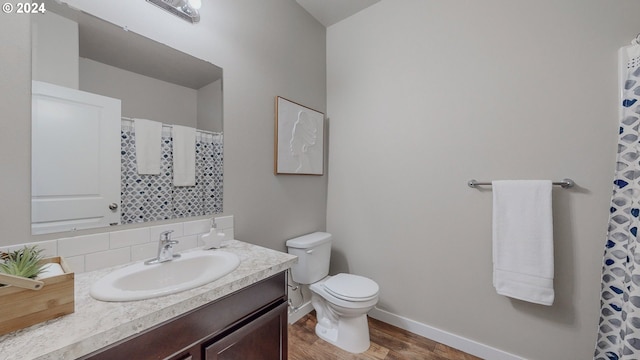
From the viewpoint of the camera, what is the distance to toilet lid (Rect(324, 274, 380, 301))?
157cm

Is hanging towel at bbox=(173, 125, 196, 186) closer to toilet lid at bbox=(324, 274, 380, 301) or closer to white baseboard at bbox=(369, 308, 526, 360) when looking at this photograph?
toilet lid at bbox=(324, 274, 380, 301)

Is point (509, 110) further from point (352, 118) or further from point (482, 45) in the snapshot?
point (352, 118)

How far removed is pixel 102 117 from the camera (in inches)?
40.2

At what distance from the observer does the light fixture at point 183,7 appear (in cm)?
117

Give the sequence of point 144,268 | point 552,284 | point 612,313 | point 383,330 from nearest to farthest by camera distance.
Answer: point 144,268
point 612,313
point 552,284
point 383,330

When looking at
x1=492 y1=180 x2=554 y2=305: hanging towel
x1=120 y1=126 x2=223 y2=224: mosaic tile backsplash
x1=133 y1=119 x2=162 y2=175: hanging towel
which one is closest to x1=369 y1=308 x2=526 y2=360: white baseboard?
x1=492 y1=180 x2=554 y2=305: hanging towel

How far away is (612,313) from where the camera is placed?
1.16 metres

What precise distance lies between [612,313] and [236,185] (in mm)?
2027

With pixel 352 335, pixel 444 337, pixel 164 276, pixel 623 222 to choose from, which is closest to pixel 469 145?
pixel 623 222

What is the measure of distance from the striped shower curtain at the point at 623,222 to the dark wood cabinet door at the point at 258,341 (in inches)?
55.8

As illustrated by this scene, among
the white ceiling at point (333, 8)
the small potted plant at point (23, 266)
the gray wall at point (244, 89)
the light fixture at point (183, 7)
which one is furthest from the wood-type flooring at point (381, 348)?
the white ceiling at point (333, 8)

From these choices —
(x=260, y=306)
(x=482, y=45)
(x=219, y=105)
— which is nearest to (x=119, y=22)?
(x=219, y=105)

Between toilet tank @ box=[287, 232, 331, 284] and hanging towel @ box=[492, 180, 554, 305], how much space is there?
1141 millimetres

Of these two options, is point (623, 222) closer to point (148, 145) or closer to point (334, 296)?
point (334, 296)
